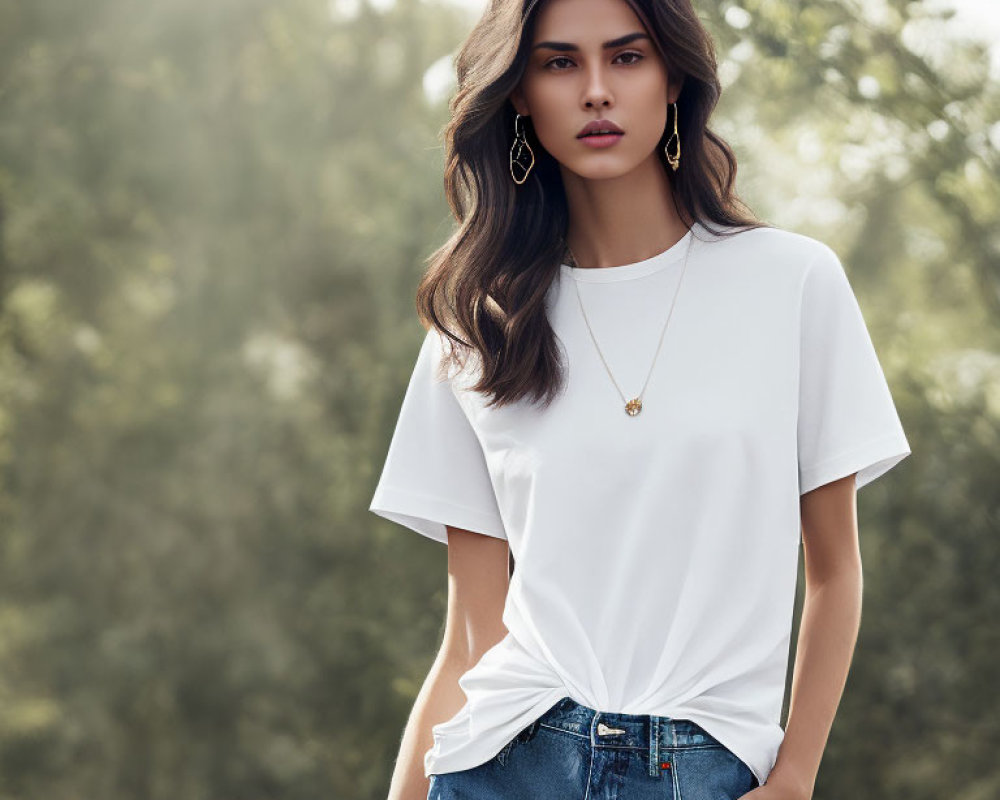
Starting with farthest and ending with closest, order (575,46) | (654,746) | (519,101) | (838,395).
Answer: (519,101) → (575,46) → (838,395) → (654,746)

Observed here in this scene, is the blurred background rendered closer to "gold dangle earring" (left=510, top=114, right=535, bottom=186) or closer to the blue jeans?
"gold dangle earring" (left=510, top=114, right=535, bottom=186)

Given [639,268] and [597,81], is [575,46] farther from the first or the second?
[639,268]

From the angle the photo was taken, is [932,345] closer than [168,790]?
Yes

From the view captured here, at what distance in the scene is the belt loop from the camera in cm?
166

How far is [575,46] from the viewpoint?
1875 mm

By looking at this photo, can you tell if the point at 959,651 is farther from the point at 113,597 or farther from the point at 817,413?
the point at 113,597

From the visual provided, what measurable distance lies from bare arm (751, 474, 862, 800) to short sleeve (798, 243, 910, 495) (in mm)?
38

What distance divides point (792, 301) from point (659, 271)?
190 mm

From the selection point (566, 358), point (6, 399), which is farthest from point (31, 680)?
point (566, 358)

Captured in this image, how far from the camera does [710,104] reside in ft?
6.42

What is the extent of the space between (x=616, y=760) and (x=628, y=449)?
0.36 metres

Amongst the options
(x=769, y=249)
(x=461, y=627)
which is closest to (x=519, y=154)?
(x=769, y=249)

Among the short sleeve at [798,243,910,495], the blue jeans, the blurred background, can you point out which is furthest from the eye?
the blurred background

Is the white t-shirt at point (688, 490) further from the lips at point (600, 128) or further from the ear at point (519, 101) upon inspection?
the ear at point (519, 101)
